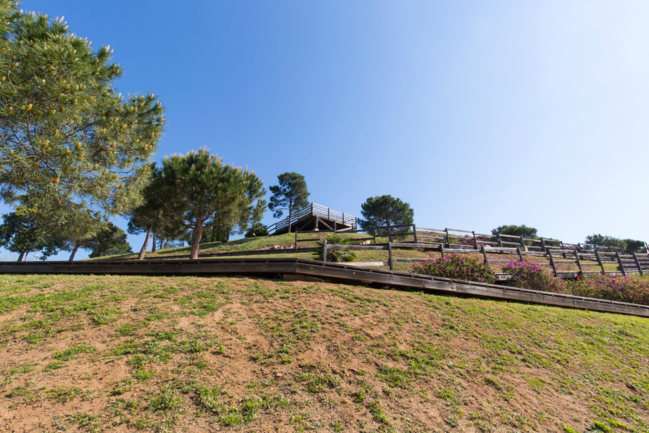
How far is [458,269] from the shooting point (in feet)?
36.8

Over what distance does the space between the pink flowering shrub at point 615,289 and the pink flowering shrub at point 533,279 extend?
3.53ft

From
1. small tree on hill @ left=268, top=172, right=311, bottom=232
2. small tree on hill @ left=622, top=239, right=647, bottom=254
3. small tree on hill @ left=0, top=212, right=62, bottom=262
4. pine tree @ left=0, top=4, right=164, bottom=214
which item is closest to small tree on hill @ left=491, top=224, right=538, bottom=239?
small tree on hill @ left=622, top=239, right=647, bottom=254

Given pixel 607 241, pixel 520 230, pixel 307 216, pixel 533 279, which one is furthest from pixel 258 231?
pixel 607 241

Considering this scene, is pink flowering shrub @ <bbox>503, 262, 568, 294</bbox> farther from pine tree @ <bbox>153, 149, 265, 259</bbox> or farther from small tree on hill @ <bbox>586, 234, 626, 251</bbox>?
small tree on hill @ <bbox>586, 234, 626, 251</bbox>

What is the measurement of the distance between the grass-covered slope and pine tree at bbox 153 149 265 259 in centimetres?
1183

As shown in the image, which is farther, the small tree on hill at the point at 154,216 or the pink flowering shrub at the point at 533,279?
the small tree on hill at the point at 154,216

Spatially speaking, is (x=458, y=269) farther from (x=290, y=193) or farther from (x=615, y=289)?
(x=290, y=193)

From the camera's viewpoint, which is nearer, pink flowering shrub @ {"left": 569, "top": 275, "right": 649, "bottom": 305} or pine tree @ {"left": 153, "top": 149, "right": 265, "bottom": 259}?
pink flowering shrub @ {"left": 569, "top": 275, "right": 649, "bottom": 305}

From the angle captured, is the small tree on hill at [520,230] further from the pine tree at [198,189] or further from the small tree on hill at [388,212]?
the pine tree at [198,189]

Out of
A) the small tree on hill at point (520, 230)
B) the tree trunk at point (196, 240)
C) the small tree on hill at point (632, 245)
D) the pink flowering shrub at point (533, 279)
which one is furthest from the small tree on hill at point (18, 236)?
the small tree on hill at point (632, 245)

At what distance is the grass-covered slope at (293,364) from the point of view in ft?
11.2

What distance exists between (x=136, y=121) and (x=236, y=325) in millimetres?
A: 10170

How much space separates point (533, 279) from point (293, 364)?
12888 millimetres

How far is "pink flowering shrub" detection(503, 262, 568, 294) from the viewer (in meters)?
12.2
